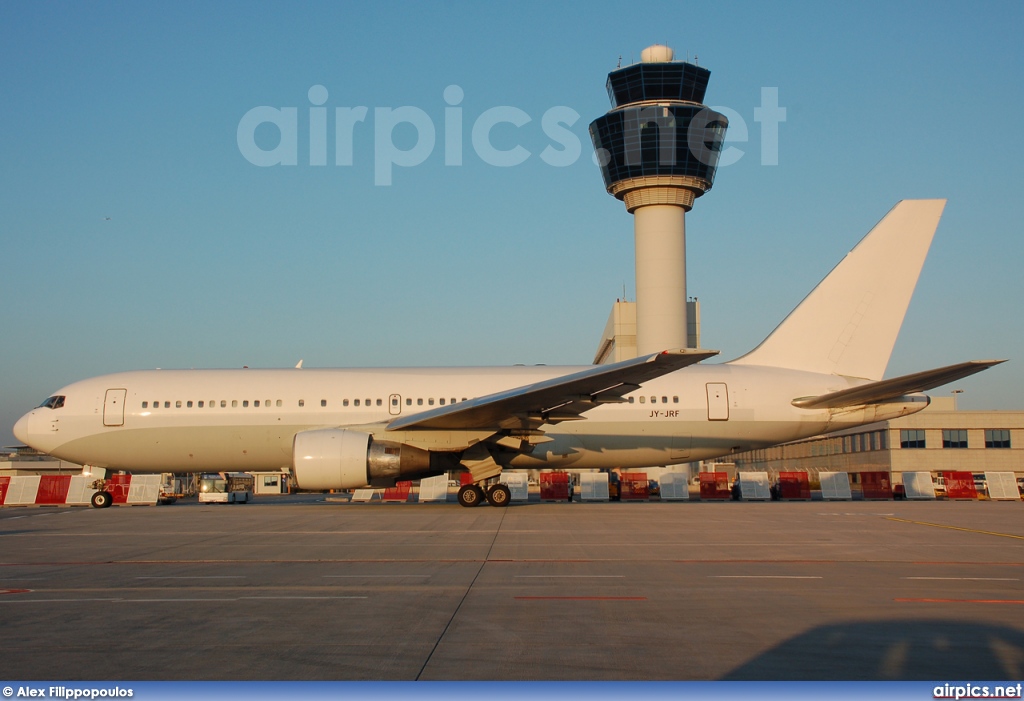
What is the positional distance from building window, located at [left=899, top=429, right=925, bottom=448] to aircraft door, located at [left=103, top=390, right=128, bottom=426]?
45681 millimetres

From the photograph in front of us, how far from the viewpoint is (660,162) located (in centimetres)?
5481

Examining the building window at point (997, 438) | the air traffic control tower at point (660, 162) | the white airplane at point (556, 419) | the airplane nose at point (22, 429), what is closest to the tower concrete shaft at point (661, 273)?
the air traffic control tower at point (660, 162)

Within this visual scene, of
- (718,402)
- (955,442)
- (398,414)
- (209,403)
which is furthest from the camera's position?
(955,442)

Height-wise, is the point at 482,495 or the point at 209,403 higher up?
the point at 209,403

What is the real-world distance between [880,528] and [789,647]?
1034 centimetres

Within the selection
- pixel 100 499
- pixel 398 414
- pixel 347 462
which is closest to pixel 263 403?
pixel 398 414

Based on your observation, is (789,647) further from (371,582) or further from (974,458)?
(974,458)

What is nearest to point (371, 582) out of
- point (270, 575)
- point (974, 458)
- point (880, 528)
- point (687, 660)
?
point (270, 575)

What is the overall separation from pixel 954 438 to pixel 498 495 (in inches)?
1651

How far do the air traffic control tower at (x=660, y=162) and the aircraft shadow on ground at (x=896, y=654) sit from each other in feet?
158

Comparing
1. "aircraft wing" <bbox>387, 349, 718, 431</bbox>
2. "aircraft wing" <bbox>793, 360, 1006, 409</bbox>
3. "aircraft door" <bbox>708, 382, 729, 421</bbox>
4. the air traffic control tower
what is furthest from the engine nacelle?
the air traffic control tower

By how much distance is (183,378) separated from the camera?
889 inches

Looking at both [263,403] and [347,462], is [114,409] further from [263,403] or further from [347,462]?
[347,462]

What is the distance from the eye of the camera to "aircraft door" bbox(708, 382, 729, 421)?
2159cm
